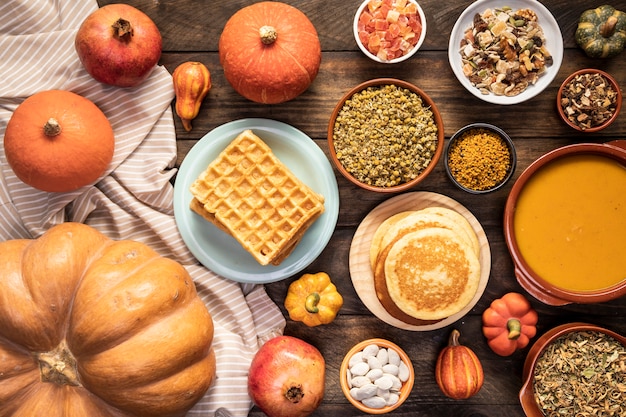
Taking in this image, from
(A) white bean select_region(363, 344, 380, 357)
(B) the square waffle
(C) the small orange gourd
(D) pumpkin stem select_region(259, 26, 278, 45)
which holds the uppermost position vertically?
(D) pumpkin stem select_region(259, 26, 278, 45)

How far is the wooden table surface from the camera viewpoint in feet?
9.09

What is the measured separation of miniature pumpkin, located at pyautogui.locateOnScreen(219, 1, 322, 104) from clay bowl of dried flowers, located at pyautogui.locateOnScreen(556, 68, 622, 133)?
3.79ft

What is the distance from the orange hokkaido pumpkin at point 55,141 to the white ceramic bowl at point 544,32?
1.60m

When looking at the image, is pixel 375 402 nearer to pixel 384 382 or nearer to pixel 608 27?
pixel 384 382

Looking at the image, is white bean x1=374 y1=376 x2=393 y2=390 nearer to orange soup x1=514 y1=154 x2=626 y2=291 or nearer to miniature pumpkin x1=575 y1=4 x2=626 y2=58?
orange soup x1=514 y1=154 x2=626 y2=291

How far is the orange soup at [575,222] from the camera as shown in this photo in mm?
2666

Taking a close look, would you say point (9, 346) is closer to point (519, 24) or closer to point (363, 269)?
point (363, 269)

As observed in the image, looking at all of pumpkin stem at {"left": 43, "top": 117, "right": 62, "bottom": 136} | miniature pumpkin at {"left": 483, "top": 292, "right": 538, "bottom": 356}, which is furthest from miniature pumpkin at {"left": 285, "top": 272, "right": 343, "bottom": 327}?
pumpkin stem at {"left": 43, "top": 117, "right": 62, "bottom": 136}

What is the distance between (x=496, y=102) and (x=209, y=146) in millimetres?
1312

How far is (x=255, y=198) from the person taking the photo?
2631 mm

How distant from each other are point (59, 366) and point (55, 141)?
0.88 meters

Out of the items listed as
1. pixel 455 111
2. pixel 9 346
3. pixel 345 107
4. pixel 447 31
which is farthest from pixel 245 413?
pixel 447 31

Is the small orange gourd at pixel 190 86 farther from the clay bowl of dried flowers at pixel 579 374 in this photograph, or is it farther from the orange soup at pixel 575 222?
the clay bowl of dried flowers at pixel 579 374

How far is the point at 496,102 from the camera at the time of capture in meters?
2.68
